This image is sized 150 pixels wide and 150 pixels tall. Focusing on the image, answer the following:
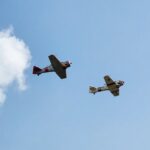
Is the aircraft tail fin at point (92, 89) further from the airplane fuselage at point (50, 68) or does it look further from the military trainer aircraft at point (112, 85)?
the airplane fuselage at point (50, 68)

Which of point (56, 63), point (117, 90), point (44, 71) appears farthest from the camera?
point (117, 90)

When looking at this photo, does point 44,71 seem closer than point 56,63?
No

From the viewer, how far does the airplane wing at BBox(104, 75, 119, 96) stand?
98.8 m

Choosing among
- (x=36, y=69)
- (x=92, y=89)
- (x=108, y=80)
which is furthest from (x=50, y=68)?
(x=92, y=89)

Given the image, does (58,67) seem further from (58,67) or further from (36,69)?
(36,69)

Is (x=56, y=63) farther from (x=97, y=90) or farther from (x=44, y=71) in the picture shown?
(x=97, y=90)

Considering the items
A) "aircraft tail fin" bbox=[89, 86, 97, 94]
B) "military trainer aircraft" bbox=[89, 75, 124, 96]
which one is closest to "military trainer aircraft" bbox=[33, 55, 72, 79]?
"military trainer aircraft" bbox=[89, 75, 124, 96]

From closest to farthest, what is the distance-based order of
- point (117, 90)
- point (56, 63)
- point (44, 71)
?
point (56, 63)
point (44, 71)
point (117, 90)

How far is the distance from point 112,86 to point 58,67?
18746 millimetres

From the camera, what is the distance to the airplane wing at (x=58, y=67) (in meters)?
84.4

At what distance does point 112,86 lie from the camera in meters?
101

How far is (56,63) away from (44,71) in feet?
28.5

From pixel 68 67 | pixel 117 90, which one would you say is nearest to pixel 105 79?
pixel 117 90

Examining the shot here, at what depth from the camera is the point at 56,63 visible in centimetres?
8631
